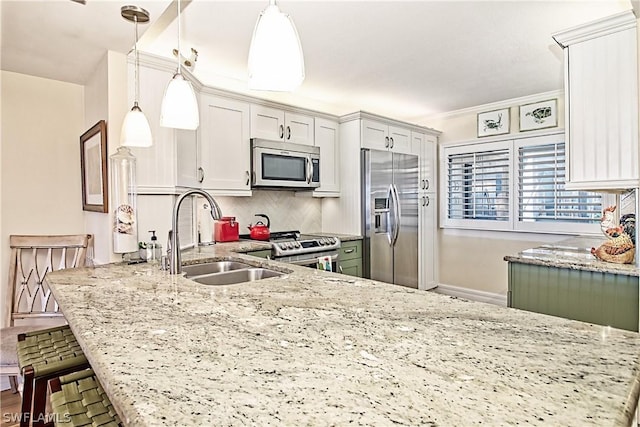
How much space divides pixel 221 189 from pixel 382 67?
5.56 ft

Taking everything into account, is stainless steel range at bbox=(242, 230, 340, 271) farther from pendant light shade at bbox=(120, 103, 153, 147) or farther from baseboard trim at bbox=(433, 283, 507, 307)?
baseboard trim at bbox=(433, 283, 507, 307)

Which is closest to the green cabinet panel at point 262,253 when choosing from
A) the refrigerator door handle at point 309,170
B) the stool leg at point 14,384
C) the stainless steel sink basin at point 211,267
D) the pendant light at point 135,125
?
the stainless steel sink basin at point 211,267

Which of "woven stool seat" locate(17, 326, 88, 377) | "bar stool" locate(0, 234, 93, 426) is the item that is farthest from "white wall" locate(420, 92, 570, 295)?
"woven stool seat" locate(17, 326, 88, 377)

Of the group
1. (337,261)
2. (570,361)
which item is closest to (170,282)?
(570,361)

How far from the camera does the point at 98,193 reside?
241cm

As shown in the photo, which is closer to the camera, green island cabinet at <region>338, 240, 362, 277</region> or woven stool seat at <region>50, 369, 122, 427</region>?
woven stool seat at <region>50, 369, 122, 427</region>

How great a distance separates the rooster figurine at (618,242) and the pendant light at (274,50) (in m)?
2.05

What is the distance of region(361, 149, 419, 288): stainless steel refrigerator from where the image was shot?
3.79m

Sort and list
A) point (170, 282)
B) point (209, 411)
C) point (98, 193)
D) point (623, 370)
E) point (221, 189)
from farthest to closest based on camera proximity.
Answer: point (221, 189), point (98, 193), point (170, 282), point (623, 370), point (209, 411)

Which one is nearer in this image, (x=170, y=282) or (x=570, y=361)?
(x=570, y=361)

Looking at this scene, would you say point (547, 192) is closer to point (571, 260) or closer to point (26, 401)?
point (571, 260)

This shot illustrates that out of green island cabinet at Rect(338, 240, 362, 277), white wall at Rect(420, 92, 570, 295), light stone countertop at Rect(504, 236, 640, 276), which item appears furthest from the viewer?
white wall at Rect(420, 92, 570, 295)

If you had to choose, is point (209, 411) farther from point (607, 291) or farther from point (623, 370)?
point (607, 291)

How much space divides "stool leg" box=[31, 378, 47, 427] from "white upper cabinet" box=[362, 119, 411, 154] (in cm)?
320
